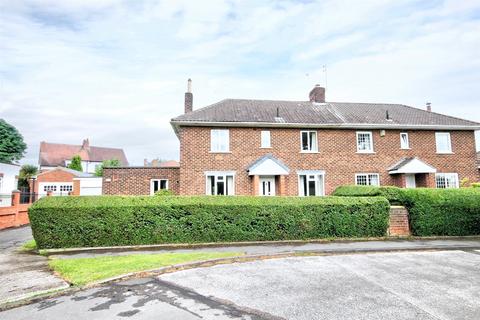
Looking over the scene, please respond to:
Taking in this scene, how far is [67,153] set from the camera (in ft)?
235

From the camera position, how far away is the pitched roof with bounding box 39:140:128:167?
6756 centimetres

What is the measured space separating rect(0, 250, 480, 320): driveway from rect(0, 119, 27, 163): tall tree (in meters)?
45.7

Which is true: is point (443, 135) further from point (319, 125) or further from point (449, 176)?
point (319, 125)

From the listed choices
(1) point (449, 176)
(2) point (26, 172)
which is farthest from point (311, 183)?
(2) point (26, 172)

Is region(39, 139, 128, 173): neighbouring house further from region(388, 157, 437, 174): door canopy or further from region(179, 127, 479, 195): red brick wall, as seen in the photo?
region(388, 157, 437, 174): door canopy

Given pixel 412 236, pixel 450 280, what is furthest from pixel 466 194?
pixel 450 280

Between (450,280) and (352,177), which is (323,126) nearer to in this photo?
(352,177)

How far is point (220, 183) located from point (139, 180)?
5311mm

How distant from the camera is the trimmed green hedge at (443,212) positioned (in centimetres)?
1214

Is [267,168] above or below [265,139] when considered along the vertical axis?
below

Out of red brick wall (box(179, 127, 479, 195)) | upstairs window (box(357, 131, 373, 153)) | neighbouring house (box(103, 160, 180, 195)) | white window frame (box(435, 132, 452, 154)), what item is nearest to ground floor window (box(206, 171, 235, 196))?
red brick wall (box(179, 127, 479, 195))

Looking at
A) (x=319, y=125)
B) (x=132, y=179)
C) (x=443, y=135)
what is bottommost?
(x=132, y=179)

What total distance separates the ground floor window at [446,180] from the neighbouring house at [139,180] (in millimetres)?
17230

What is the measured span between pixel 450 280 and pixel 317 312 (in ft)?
12.5
